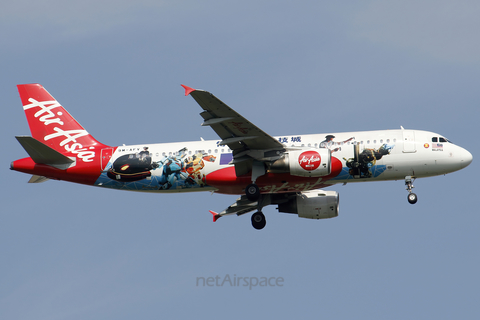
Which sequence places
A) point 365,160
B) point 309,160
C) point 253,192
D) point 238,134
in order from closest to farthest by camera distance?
point 238,134 → point 309,160 → point 365,160 → point 253,192

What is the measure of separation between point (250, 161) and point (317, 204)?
7.97 metres

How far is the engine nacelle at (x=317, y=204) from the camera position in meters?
49.1

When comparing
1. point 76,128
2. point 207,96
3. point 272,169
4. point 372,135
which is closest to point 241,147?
point 272,169

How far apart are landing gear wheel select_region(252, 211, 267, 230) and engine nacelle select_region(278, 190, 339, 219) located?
3.26 meters

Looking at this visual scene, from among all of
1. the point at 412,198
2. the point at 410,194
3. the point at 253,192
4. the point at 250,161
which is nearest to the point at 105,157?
the point at 250,161

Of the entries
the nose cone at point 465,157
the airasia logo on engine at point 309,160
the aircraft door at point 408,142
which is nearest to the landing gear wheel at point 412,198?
the aircraft door at point 408,142

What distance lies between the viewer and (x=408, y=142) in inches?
1736

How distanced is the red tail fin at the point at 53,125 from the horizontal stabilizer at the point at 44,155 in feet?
4.40

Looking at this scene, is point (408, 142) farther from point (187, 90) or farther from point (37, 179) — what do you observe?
point (37, 179)

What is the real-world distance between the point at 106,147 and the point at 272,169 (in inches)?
513

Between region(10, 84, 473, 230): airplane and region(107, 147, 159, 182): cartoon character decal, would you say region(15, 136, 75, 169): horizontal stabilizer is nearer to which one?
region(10, 84, 473, 230): airplane

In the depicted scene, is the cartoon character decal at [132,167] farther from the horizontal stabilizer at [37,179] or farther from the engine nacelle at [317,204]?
the engine nacelle at [317,204]

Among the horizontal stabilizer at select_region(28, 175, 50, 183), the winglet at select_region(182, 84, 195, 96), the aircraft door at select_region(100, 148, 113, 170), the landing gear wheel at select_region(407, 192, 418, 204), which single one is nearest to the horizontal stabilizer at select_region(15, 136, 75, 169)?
the horizontal stabilizer at select_region(28, 175, 50, 183)

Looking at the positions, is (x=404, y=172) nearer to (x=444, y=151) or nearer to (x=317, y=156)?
(x=444, y=151)
